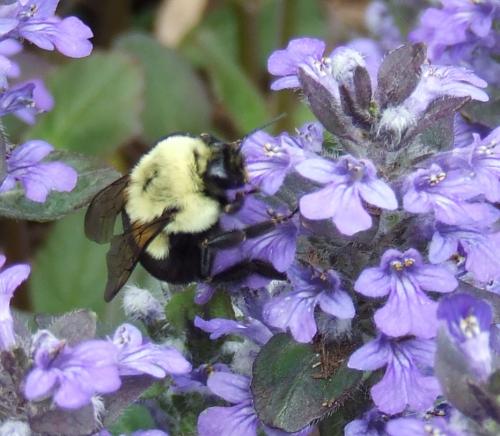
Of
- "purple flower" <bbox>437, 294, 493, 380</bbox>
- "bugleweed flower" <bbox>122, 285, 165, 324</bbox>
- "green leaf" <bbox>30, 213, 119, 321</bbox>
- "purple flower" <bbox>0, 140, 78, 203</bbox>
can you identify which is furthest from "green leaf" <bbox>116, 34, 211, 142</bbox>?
"purple flower" <bbox>437, 294, 493, 380</bbox>

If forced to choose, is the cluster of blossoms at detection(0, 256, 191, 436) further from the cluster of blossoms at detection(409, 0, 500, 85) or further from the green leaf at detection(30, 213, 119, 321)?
the green leaf at detection(30, 213, 119, 321)

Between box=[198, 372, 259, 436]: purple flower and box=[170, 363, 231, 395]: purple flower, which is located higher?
box=[198, 372, 259, 436]: purple flower

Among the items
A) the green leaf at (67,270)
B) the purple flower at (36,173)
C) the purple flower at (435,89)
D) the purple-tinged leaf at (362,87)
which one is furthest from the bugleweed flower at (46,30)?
the green leaf at (67,270)

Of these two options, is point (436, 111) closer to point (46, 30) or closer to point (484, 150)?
point (484, 150)

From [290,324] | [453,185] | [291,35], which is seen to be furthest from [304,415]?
[291,35]

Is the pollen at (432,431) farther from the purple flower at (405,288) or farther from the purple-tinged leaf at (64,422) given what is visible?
the purple-tinged leaf at (64,422)

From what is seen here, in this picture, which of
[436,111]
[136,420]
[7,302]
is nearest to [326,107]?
[436,111]

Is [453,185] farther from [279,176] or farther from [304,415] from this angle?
[304,415]
